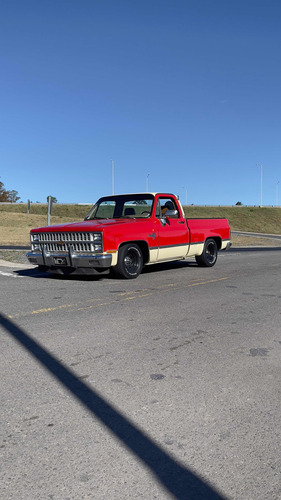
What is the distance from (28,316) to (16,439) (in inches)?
137

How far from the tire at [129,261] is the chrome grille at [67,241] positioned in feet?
2.20

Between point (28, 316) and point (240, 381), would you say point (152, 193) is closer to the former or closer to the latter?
point (28, 316)

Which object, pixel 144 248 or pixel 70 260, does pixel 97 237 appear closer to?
pixel 70 260

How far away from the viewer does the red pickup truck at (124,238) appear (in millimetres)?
9320

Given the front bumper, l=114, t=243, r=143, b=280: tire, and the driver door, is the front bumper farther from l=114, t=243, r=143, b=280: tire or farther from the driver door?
the driver door

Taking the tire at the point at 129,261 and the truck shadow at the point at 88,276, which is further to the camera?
the truck shadow at the point at 88,276

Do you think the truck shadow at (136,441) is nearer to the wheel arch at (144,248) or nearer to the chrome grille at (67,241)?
the chrome grille at (67,241)

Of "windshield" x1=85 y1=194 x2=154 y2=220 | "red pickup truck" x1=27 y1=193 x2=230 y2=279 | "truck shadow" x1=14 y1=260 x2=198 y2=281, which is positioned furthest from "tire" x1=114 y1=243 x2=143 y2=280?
"windshield" x1=85 y1=194 x2=154 y2=220

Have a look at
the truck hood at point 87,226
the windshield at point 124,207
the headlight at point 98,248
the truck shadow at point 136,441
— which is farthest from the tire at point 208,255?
the truck shadow at point 136,441

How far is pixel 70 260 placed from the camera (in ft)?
31.0

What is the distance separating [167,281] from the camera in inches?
384

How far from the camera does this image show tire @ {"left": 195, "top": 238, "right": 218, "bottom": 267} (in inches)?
483

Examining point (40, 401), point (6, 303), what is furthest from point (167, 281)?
point (40, 401)

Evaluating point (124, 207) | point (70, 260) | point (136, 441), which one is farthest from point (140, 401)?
point (124, 207)
